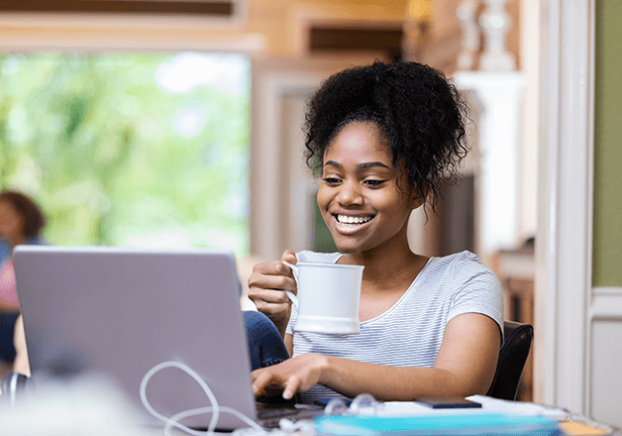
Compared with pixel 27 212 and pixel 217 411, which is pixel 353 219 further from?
pixel 27 212

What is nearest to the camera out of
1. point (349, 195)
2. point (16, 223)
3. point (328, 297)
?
point (328, 297)

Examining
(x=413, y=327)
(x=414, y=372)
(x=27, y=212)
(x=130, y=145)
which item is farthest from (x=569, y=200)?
(x=130, y=145)

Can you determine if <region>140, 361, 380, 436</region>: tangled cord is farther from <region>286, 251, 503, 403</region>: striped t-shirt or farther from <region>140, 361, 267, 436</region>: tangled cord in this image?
<region>286, 251, 503, 403</region>: striped t-shirt

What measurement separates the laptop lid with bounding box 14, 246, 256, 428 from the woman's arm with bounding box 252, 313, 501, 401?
106 mm

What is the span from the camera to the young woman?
1114 mm

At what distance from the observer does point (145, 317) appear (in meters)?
0.78

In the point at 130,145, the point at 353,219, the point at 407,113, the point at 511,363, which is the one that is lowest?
the point at 511,363

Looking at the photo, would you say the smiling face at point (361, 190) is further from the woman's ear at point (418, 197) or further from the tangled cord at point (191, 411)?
the tangled cord at point (191, 411)

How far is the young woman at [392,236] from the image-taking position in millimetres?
1114

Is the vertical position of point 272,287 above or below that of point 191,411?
above

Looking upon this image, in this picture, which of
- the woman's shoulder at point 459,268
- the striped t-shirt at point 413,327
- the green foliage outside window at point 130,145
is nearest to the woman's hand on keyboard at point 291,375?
the striped t-shirt at point 413,327

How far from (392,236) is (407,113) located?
0.23 m

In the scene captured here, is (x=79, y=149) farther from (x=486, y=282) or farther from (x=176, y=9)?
(x=486, y=282)

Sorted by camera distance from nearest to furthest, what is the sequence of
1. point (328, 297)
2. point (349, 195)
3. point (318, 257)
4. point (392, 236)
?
point (328, 297) < point (349, 195) < point (392, 236) < point (318, 257)
